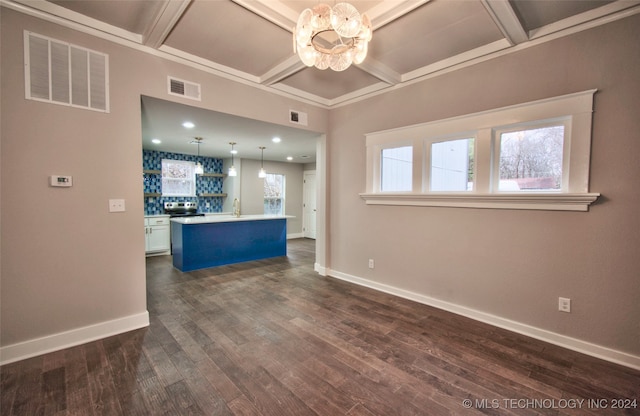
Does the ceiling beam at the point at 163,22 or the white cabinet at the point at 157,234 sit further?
the white cabinet at the point at 157,234

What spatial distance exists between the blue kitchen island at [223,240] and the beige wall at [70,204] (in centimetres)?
217

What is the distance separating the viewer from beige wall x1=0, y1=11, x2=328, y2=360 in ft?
7.09

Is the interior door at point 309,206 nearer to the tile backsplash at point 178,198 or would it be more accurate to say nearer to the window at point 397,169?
the tile backsplash at point 178,198

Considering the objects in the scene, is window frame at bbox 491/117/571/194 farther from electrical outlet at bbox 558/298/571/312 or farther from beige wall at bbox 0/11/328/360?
beige wall at bbox 0/11/328/360

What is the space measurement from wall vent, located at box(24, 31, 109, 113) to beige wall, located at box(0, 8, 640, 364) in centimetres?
6

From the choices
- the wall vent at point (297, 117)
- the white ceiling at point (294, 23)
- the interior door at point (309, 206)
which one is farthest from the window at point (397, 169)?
the interior door at point (309, 206)

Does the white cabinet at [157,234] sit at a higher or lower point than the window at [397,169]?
lower

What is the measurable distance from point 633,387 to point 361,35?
317 cm

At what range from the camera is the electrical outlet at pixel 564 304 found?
243 centimetres

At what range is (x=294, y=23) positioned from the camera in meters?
2.41

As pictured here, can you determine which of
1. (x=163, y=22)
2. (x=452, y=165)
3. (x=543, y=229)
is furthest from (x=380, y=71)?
(x=543, y=229)

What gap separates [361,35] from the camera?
1.89m

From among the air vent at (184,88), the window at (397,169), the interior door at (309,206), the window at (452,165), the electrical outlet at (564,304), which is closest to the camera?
the electrical outlet at (564,304)

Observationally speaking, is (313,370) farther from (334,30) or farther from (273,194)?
(273,194)
